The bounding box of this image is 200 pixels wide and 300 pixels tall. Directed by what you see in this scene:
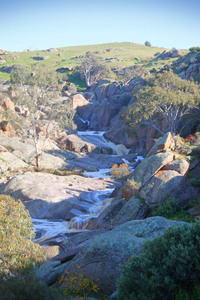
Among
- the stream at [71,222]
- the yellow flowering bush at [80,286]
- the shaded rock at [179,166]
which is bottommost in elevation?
the stream at [71,222]

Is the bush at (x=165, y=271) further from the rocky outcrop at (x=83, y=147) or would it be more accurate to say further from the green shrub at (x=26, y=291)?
the rocky outcrop at (x=83, y=147)

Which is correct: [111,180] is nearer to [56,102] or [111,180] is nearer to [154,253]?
[56,102]

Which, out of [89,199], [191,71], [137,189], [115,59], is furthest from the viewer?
[115,59]

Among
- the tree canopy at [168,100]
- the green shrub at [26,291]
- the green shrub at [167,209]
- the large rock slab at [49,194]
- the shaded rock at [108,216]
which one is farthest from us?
the tree canopy at [168,100]

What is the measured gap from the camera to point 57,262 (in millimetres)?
9680

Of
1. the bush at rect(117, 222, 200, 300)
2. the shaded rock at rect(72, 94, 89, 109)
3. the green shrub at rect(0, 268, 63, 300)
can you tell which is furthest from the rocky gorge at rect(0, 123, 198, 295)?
the shaded rock at rect(72, 94, 89, 109)

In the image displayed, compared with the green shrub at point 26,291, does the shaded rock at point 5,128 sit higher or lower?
lower

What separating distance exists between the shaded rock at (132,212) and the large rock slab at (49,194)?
6706 mm

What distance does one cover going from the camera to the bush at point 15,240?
7812 millimetres

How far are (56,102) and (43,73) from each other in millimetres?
4424

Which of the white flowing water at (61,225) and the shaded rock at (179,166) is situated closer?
the shaded rock at (179,166)

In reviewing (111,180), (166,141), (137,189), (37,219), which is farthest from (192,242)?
(111,180)

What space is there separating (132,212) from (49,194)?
10721mm

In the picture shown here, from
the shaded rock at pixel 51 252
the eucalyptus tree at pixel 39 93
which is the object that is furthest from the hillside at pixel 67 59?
the shaded rock at pixel 51 252
